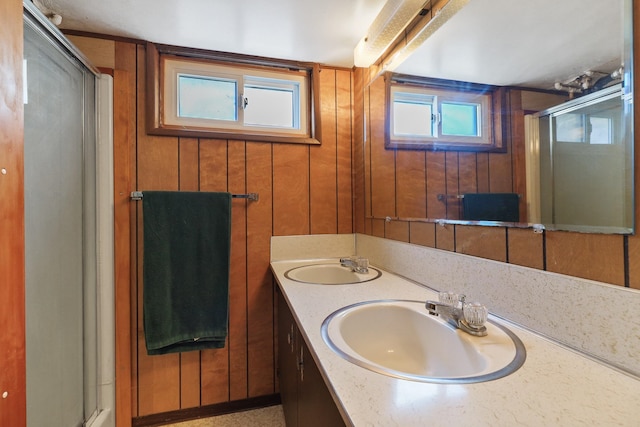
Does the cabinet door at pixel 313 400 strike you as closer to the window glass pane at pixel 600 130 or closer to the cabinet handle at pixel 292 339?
the cabinet handle at pixel 292 339

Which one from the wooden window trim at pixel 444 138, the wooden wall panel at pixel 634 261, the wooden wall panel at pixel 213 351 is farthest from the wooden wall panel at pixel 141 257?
the wooden wall panel at pixel 634 261

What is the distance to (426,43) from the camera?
1100 mm

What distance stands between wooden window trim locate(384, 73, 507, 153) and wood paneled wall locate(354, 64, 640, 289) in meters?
0.02

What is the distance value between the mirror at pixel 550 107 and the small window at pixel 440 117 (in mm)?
40

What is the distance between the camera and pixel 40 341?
0.96 m

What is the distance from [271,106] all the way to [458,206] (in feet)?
3.96

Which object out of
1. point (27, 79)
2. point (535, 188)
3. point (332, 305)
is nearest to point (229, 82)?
point (27, 79)

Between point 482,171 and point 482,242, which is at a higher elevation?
point 482,171

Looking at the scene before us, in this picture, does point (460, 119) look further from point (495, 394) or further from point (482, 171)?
point (495, 394)

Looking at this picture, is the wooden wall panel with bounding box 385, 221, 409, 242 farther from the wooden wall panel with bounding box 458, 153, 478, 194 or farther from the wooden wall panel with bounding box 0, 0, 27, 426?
the wooden wall panel with bounding box 0, 0, 27, 426

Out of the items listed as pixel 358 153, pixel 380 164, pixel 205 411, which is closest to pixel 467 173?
pixel 380 164

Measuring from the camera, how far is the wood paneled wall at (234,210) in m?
1.33

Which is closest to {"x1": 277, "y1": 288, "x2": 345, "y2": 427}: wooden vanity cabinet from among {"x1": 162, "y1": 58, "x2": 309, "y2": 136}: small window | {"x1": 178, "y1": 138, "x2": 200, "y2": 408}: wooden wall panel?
{"x1": 178, "y1": 138, "x2": 200, "y2": 408}: wooden wall panel

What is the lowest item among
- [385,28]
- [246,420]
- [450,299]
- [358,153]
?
[246,420]
